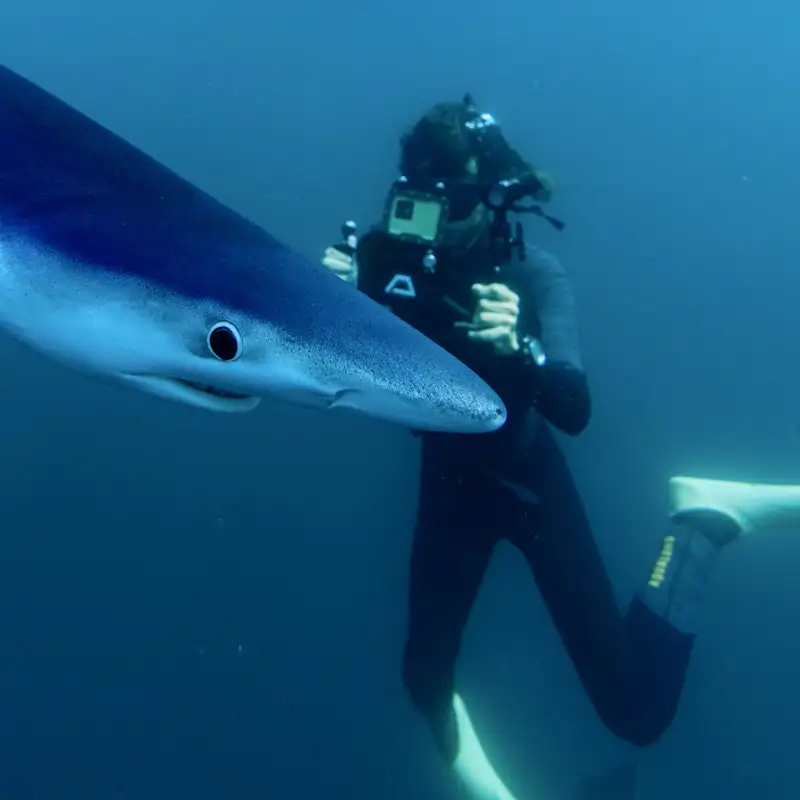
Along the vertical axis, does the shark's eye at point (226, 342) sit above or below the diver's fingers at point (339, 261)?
above

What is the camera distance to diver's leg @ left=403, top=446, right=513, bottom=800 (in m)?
4.62

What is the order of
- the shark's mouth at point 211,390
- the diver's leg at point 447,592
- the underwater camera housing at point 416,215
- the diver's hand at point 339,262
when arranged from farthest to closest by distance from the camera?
1. the diver's leg at point 447,592
2. the underwater camera housing at point 416,215
3. the diver's hand at point 339,262
4. the shark's mouth at point 211,390

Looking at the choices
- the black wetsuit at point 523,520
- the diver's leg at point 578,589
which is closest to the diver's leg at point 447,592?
the black wetsuit at point 523,520

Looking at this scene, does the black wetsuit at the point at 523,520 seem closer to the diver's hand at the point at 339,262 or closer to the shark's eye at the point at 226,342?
the diver's hand at the point at 339,262

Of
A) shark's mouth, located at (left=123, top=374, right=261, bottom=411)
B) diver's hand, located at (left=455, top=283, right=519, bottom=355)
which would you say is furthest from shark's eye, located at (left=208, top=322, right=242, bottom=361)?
diver's hand, located at (left=455, top=283, right=519, bottom=355)

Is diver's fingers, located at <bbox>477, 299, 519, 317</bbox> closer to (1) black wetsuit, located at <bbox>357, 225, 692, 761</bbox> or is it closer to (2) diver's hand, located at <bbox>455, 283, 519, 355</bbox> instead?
(2) diver's hand, located at <bbox>455, 283, 519, 355</bbox>

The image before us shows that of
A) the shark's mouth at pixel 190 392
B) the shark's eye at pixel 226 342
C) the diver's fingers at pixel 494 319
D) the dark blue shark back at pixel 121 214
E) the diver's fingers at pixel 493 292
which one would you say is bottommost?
the diver's fingers at pixel 494 319

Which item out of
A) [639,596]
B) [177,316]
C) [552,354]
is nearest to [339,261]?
[552,354]

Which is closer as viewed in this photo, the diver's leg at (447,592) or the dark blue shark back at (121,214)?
the dark blue shark back at (121,214)

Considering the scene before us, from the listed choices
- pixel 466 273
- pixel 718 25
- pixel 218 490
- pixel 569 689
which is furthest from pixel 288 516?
pixel 718 25

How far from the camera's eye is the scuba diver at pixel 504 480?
3816mm

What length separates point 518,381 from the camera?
13.1 feet

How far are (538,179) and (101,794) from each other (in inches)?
325

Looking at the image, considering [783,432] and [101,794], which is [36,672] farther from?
[783,432]
